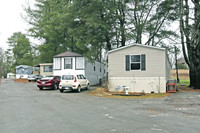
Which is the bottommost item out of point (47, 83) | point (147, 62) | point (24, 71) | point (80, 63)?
point (47, 83)

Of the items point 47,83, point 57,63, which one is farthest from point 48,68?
point 47,83

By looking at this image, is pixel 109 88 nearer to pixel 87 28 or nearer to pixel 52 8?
pixel 87 28

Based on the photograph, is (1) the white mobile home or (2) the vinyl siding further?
(1) the white mobile home

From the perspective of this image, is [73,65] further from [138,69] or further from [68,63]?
[138,69]

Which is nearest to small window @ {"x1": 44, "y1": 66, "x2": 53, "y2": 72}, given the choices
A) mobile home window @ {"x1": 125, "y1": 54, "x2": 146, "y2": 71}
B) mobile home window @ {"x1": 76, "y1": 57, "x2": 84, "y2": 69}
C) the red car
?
mobile home window @ {"x1": 76, "y1": 57, "x2": 84, "y2": 69}

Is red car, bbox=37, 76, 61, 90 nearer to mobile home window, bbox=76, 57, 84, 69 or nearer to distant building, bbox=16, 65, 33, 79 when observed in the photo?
mobile home window, bbox=76, 57, 84, 69

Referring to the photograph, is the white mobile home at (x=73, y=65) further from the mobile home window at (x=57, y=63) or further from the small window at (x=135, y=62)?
the small window at (x=135, y=62)

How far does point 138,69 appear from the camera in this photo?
669 inches

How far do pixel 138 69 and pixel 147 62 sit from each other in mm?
938

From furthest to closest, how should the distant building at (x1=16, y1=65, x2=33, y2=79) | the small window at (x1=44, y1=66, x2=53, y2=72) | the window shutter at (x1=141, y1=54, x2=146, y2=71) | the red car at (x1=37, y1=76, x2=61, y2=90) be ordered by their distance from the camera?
the distant building at (x1=16, y1=65, x2=33, y2=79), the small window at (x1=44, y1=66, x2=53, y2=72), the red car at (x1=37, y1=76, x2=61, y2=90), the window shutter at (x1=141, y1=54, x2=146, y2=71)

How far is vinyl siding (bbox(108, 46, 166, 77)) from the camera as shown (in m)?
16.5

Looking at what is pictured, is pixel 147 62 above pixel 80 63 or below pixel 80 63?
below

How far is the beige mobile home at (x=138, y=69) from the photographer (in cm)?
1648

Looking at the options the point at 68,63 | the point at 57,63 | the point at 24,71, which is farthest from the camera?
the point at 24,71
